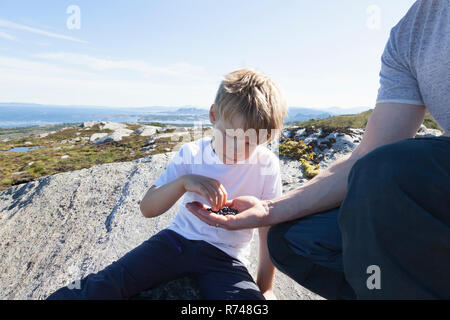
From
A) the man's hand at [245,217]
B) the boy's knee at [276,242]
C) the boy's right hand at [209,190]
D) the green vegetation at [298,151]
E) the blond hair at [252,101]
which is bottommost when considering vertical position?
the green vegetation at [298,151]

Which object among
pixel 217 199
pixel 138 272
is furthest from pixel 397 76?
pixel 138 272

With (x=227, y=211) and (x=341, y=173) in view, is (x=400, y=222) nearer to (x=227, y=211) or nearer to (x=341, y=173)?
(x=341, y=173)

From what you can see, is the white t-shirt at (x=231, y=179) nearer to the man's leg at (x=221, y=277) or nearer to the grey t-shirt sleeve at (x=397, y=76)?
the man's leg at (x=221, y=277)

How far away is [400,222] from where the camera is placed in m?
1.18

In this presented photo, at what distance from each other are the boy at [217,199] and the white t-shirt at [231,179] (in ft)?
0.03

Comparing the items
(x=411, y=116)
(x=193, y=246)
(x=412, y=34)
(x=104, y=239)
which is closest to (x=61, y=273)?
(x=104, y=239)

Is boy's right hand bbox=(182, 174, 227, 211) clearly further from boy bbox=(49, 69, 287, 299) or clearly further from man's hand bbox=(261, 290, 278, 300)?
man's hand bbox=(261, 290, 278, 300)

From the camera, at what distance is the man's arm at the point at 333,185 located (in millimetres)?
2078

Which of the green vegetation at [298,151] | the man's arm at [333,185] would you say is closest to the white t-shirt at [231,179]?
the man's arm at [333,185]

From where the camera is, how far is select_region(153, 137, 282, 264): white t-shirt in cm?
290

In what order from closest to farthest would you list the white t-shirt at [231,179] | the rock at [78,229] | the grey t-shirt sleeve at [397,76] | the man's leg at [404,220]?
the man's leg at [404,220] < the grey t-shirt sleeve at [397,76] < the white t-shirt at [231,179] < the rock at [78,229]

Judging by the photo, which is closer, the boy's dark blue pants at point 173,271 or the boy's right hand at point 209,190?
the boy's right hand at point 209,190

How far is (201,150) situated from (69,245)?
3300 millimetres

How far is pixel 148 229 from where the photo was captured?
14.8 ft
